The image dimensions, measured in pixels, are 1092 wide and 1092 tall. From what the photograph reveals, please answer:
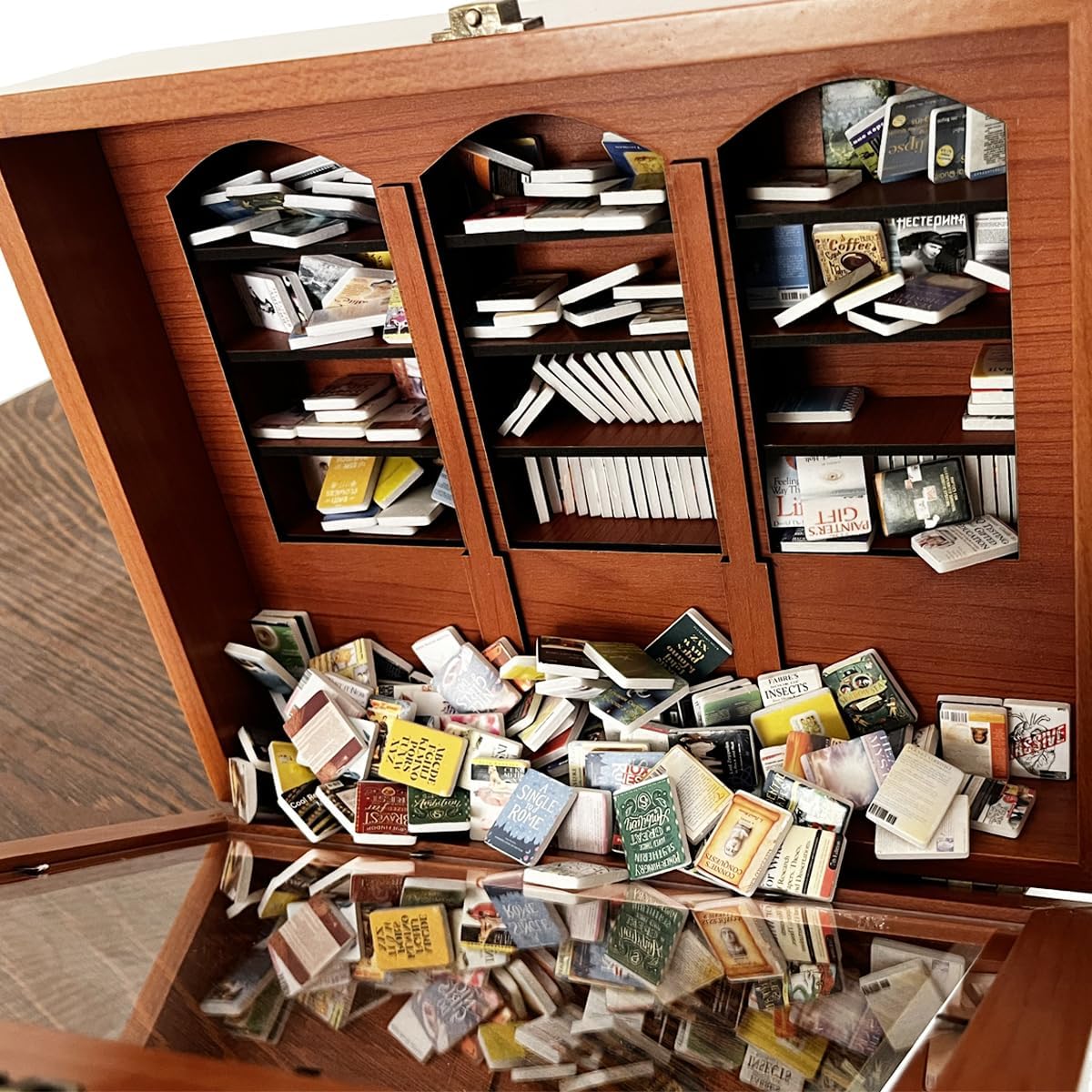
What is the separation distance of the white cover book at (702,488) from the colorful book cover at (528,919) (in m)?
0.85

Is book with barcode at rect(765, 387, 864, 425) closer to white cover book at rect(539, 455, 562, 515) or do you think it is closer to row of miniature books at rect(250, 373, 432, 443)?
white cover book at rect(539, 455, 562, 515)

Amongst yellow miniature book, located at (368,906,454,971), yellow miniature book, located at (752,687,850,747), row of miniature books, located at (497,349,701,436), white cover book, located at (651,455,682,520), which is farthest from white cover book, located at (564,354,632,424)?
yellow miniature book, located at (368,906,454,971)

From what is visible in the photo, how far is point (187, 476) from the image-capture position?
107 inches

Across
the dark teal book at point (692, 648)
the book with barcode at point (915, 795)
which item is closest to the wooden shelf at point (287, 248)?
the dark teal book at point (692, 648)

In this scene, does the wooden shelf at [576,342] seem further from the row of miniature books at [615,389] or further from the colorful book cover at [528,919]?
the colorful book cover at [528,919]

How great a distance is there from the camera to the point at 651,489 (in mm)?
2561

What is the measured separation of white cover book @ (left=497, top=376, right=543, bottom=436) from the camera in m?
2.46

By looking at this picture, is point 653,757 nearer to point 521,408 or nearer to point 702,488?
point 702,488

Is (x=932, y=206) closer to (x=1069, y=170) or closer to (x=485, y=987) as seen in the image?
(x=1069, y=170)

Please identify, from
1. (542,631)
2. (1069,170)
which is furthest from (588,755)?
(1069,170)

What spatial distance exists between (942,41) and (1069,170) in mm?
250

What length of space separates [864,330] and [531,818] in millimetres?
1064

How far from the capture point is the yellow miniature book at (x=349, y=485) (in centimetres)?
275

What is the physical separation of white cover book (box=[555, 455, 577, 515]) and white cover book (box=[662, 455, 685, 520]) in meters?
0.21
